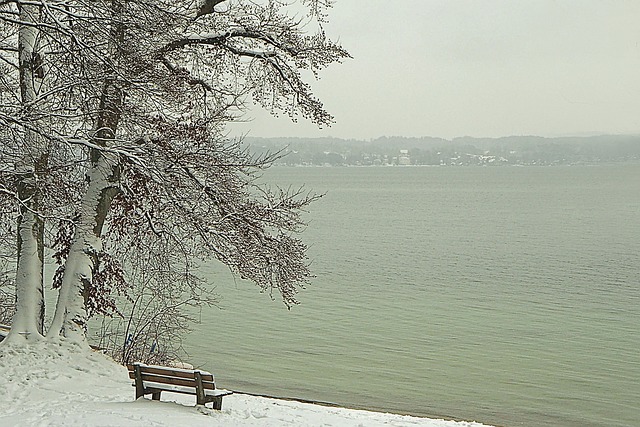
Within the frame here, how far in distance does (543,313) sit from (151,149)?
864 inches

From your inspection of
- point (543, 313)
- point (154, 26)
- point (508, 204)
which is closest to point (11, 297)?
point (154, 26)

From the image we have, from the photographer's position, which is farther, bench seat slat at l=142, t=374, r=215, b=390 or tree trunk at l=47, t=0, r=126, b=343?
tree trunk at l=47, t=0, r=126, b=343

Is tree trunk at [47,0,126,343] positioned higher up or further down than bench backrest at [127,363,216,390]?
higher up

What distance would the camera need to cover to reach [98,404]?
11.3m

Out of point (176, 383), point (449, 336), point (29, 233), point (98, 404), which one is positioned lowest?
point (449, 336)

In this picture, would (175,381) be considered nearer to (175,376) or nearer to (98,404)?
(175,376)

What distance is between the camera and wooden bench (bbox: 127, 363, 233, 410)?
11.2 meters

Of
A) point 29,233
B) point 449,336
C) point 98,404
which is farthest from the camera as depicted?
point 449,336

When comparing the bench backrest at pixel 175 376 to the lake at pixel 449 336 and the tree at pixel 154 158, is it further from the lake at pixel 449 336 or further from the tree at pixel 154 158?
the lake at pixel 449 336

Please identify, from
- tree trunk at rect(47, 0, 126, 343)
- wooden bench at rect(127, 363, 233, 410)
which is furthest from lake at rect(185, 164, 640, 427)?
wooden bench at rect(127, 363, 233, 410)

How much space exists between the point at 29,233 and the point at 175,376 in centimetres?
468

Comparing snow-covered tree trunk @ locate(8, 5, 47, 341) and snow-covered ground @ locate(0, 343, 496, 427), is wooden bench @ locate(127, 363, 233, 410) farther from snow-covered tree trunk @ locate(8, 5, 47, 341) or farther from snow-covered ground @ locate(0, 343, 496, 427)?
snow-covered tree trunk @ locate(8, 5, 47, 341)

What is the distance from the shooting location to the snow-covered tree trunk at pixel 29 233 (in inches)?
521

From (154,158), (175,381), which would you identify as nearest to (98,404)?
(175,381)
